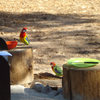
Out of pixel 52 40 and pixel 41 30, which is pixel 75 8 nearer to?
pixel 41 30

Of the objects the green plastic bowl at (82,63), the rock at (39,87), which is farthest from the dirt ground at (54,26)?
the green plastic bowl at (82,63)

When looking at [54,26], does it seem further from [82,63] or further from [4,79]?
[4,79]

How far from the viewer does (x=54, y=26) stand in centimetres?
1170

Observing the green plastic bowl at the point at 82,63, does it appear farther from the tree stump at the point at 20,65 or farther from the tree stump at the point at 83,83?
the tree stump at the point at 20,65

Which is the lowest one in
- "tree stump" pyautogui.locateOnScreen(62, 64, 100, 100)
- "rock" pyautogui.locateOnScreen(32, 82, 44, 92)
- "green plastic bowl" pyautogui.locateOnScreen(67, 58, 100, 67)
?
"rock" pyautogui.locateOnScreen(32, 82, 44, 92)

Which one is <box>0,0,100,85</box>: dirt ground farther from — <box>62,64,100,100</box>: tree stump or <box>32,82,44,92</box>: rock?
<box>62,64,100,100</box>: tree stump

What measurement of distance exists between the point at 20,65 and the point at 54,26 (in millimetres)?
6249

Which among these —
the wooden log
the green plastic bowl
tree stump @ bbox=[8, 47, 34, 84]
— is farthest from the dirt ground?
the wooden log

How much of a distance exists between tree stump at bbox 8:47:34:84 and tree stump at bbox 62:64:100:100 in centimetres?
142

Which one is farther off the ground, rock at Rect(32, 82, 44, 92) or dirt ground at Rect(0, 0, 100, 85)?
dirt ground at Rect(0, 0, 100, 85)

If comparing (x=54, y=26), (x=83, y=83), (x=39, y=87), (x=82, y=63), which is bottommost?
(x=39, y=87)

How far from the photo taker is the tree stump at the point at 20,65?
551cm

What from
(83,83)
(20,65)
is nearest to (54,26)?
(20,65)

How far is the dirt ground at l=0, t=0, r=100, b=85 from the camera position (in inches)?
329
